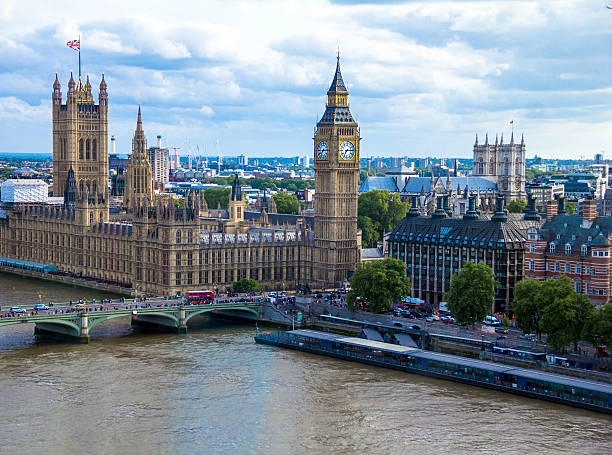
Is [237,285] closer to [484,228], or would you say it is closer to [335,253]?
[335,253]

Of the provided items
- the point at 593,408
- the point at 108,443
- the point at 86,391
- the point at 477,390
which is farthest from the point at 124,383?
the point at 593,408

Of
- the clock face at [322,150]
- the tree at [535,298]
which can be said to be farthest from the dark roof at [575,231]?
the clock face at [322,150]

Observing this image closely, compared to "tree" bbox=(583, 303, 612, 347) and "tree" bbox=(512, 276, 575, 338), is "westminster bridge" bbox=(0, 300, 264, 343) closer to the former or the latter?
"tree" bbox=(512, 276, 575, 338)

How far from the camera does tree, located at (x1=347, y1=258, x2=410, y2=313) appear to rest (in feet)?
343

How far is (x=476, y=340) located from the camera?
3622 inches

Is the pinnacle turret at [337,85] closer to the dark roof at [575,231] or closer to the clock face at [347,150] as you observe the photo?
the clock face at [347,150]

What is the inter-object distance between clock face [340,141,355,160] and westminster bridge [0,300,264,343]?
23505 mm

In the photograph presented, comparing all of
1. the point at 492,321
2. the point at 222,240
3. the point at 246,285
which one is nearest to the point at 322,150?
the point at 222,240

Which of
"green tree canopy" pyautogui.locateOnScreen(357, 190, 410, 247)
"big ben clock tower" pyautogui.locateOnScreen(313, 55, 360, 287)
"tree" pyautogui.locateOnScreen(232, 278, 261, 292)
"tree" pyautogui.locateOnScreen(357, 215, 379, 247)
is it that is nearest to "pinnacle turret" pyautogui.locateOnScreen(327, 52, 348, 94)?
"big ben clock tower" pyautogui.locateOnScreen(313, 55, 360, 287)

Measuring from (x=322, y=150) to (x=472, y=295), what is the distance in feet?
119

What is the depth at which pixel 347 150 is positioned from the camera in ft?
415

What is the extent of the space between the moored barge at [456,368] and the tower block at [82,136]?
85.4m

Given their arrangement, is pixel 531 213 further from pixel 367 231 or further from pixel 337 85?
pixel 367 231

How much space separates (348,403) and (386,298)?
92.1ft
